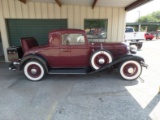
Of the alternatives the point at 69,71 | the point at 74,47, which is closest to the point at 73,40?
→ the point at 74,47

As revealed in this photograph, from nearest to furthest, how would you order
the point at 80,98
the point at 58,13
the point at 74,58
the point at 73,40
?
the point at 80,98
the point at 73,40
the point at 74,58
the point at 58,13

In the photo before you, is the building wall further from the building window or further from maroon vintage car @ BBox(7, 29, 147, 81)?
maroon vintage car @ BBox(7, 29, 147, 81)

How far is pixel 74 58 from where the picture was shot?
465 centimetres

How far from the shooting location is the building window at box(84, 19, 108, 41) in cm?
653

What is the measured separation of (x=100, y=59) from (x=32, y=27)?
13.1 ft

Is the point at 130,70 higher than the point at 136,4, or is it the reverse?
the point at 136,4

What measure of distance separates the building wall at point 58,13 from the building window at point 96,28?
19 cm

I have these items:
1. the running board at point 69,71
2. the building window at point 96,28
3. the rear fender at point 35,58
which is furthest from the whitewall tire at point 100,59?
the building window at point 96,28

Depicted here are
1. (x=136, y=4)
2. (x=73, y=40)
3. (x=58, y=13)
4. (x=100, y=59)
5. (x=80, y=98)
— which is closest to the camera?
(x=80, y=98)

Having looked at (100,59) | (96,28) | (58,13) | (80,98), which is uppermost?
(58,13)

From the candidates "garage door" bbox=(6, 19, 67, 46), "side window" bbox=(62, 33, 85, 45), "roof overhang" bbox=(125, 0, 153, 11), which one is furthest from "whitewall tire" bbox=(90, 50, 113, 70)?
"garage door" bbox=(6, 19, 67, 46)

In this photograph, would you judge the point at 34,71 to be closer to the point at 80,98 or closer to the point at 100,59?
the point at 80,98

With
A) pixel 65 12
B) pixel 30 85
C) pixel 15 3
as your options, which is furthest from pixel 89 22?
pixel 30 85

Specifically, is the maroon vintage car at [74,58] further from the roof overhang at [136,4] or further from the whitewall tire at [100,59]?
the roof overhang at [136,4]
